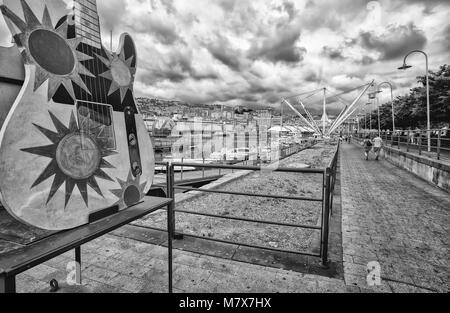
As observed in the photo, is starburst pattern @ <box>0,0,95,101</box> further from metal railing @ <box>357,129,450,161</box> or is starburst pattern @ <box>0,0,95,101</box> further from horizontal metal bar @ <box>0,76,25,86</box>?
metal railing @ <box>357,129,450,161</box>

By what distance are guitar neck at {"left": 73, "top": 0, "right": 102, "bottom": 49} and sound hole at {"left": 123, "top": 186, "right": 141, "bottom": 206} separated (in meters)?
1.01

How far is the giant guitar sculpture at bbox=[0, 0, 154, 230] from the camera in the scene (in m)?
1.14

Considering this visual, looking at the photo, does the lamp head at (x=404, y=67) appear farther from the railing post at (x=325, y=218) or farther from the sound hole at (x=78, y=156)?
the sound hole at (x=78, y=156)

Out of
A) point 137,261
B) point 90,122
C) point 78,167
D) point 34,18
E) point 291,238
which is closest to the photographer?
point 34,18

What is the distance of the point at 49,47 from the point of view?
1259 millimetres

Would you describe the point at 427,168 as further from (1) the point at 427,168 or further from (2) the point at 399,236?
(2) the point at 399,236

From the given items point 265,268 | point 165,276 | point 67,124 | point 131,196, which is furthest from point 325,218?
point 67,124

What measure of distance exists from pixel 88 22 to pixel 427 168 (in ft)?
36.6

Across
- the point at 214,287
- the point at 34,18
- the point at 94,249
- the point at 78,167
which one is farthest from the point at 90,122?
the point at 94,249

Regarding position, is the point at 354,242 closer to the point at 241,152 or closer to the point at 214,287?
the point at 214,287

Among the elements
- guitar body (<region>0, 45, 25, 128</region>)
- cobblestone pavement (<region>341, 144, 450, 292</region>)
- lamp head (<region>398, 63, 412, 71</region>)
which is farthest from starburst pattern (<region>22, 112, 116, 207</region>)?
lamp head (<region>398, 63, 412, 71</region>)

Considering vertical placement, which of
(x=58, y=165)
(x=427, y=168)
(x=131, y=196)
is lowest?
(x=427, y=168)
